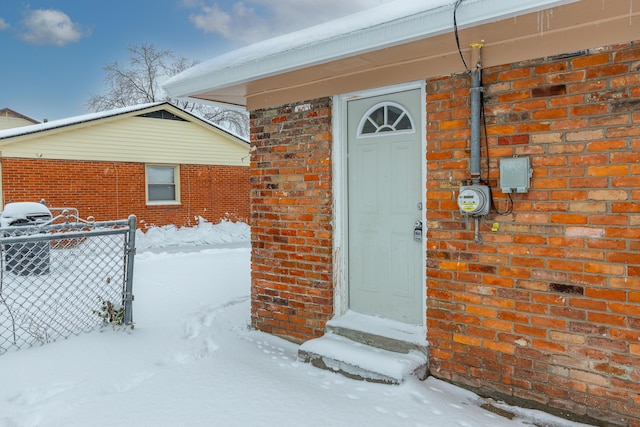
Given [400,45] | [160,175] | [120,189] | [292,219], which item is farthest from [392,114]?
[160,175]

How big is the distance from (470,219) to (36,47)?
53.1m

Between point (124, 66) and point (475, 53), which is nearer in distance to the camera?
point (475, 53)

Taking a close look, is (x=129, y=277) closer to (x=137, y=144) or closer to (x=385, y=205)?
(x=385, y=205)

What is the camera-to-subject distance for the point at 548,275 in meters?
2.82

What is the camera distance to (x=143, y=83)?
27.1m

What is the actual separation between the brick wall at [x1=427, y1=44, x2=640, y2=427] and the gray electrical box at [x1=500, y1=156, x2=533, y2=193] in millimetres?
74

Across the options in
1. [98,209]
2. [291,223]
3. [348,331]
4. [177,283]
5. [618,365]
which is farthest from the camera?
[98,209]

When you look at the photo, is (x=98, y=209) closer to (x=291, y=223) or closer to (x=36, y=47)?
(x=291, y=223)

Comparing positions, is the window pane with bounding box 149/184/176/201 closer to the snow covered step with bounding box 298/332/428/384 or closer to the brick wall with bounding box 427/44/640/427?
the snow covered step with bounding box 298/332/428/384

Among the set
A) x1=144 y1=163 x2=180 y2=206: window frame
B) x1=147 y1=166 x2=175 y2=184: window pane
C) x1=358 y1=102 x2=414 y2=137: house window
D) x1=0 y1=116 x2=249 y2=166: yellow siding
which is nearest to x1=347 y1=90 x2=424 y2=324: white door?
x1=358 y1=102 x2=414 y2=137: house window

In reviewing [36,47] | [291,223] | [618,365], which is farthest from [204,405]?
[36,47]

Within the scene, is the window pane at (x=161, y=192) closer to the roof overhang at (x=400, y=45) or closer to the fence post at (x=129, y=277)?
the roof overhang at (x=400, y=45)

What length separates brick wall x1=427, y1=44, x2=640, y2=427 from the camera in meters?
2.56

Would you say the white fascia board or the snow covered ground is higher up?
the white fascia board
